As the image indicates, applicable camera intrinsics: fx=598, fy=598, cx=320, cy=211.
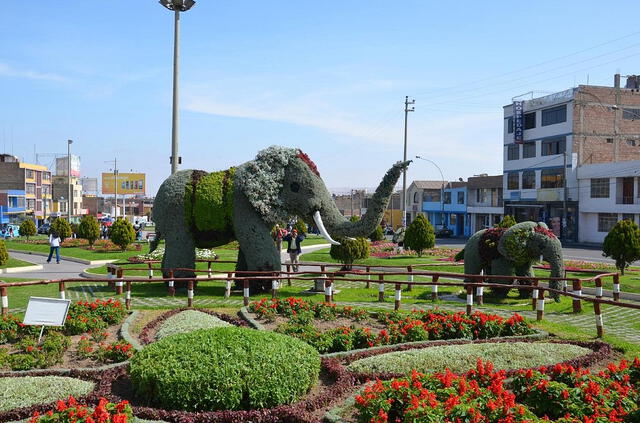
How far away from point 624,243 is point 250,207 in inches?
610

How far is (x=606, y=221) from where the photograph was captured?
49656 millimetres

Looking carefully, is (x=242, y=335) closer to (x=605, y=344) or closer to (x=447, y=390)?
(x=447, y=390)

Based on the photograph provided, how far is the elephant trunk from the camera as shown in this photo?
16.4 m

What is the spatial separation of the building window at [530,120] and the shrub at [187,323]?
50.4 metres

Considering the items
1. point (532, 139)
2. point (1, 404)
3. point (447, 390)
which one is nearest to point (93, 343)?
point (1, 404)

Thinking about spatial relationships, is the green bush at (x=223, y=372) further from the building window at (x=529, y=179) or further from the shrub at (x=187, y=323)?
the building window at (x=529, y=179)

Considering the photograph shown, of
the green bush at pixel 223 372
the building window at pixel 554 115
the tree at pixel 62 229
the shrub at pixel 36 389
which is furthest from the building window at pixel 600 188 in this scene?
the shrub at pixel 36 389

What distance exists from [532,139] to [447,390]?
53656 millimetres

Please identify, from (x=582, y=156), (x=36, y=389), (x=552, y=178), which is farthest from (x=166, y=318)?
(x=552, y=178)

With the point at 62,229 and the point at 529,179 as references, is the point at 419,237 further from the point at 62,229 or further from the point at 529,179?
the point at 529,179

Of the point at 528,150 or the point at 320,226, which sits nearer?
the point at 320,226

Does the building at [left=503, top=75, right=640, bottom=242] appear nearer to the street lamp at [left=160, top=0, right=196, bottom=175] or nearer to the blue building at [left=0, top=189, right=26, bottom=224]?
the street lamp at [left=160, top=0, right=196, bottom=175]

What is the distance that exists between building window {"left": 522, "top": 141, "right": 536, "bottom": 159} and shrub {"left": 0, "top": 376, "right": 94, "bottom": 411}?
54.5 meters

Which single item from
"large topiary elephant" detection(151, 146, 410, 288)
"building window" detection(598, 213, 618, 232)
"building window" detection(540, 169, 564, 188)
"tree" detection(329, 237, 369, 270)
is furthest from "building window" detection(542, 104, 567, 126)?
"large topiary elephant" detection(151, 146, 410, 288)
